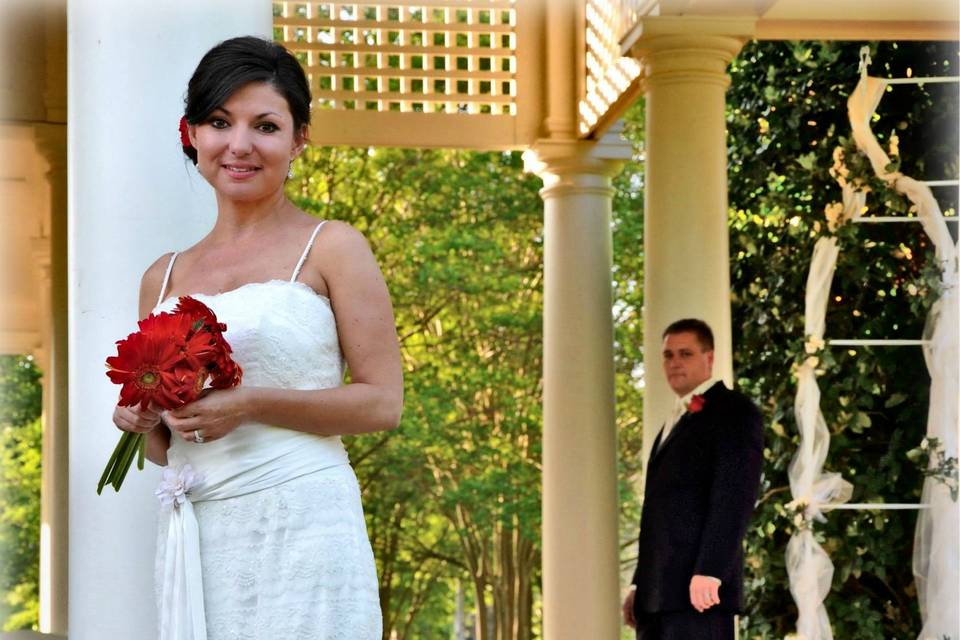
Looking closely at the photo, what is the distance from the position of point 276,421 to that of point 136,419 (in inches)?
14.2

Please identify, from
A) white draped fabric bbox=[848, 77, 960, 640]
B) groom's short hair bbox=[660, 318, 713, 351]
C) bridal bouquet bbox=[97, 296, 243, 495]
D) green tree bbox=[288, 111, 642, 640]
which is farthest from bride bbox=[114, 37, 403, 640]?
green tree bbox=[288, 111, 642, 640]

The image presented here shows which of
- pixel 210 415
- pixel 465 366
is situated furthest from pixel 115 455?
pixel 465 366

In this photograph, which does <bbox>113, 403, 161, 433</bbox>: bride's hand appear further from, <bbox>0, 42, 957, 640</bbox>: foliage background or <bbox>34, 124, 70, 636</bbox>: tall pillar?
<bbox>0, 42, 957, 640</bbox>: foliage background

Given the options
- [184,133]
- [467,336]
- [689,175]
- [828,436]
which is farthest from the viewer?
[467,336]

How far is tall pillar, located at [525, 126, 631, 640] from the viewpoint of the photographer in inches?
587

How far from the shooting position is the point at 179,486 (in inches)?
167

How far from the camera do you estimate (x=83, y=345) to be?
16.6ft

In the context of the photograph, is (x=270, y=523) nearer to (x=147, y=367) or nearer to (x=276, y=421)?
(x=276, y=421)

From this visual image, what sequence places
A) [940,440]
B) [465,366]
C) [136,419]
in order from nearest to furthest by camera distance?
[136,419]
[940,440]
[465,366]

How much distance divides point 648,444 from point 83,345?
24.2 ft

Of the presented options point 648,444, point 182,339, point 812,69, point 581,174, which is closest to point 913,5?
point 812,69

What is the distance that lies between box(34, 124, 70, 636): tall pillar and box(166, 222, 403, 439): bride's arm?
9023 mm

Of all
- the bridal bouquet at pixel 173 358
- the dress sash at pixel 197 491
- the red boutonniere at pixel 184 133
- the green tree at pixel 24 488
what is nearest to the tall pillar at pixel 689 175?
the red boutonniere at pixel 184 133

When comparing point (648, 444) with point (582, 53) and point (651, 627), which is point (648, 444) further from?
point (582, 53)
